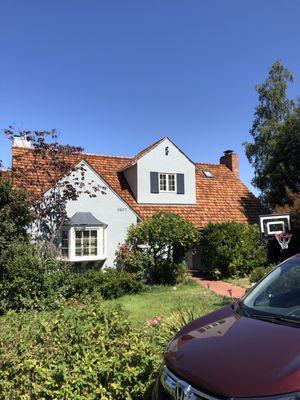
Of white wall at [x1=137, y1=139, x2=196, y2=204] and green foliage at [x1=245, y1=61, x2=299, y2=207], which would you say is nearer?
white wall at [x1=137, y1=139, x2=196, y2=204]

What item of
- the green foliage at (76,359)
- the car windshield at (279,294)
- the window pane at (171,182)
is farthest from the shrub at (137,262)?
the car windshield at (279,294)

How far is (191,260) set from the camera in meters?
23.6

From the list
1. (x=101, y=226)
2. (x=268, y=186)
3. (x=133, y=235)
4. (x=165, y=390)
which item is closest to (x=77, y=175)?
(x=101, y=226)

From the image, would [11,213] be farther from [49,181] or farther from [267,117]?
[267,117]

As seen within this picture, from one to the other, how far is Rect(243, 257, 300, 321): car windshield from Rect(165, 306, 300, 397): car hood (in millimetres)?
314

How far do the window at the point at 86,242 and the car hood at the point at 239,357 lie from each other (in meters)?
14.6

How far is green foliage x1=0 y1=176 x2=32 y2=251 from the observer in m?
13.5

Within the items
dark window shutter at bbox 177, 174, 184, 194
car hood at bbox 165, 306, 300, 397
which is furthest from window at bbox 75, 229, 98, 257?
car hood at bbox 165, 306, 300, 397

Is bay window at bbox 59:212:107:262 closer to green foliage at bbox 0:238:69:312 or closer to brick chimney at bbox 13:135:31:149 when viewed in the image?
green foliage at bbox 0:238:69:312

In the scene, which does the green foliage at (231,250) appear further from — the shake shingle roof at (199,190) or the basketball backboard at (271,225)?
the basketball backboard at (271,225)

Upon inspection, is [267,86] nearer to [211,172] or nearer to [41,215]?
[211,172]

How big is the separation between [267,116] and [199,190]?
983 cm

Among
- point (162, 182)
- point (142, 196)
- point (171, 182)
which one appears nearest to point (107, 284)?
point (142, 196)

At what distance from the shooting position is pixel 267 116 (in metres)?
30.6
